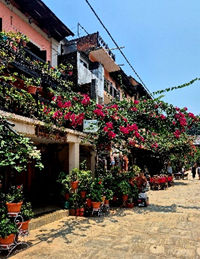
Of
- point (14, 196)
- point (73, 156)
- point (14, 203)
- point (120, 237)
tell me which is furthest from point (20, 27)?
point (120, 237)

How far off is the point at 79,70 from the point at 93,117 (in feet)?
21.3

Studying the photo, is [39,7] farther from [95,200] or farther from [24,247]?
[24,247]

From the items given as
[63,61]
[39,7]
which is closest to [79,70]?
[63,61]

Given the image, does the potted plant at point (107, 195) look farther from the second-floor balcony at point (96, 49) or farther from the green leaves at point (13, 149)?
the second-floor balcony at point (96, 49)

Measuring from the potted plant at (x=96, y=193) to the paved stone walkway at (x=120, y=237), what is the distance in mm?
571

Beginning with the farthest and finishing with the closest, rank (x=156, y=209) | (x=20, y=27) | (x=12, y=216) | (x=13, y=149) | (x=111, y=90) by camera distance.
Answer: (x=111, y=90), (x=20, y=27), (x=156, y=209), (x=12, y=216), (x=13, y=149)

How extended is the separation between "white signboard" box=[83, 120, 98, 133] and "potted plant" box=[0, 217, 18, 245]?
5.04 meters

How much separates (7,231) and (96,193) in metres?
4.47

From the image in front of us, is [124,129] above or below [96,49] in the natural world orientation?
below

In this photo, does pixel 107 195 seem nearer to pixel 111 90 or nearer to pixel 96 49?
pixel 96 49

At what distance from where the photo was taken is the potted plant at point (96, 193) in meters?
9.11

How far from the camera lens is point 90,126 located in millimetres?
9805

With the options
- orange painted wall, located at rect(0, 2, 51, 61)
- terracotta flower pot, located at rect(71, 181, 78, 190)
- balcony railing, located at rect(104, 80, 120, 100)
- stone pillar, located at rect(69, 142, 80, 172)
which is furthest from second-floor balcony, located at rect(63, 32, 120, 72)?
terracotta flower pot, located at rect(71, 181, 78, 190)

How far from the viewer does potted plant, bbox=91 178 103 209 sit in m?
9.11
